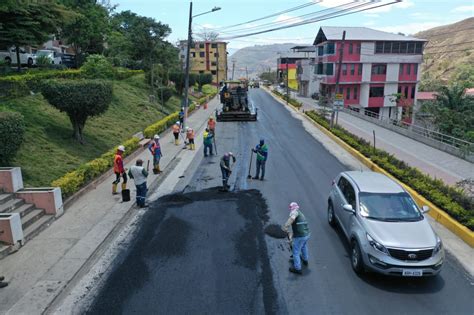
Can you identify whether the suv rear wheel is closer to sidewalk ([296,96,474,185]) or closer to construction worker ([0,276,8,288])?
construction worker ([0,276,8,288])

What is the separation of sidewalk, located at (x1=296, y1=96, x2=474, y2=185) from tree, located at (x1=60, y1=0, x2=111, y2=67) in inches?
1147

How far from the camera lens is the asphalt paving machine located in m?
34.8

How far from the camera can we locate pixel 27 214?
430 inches

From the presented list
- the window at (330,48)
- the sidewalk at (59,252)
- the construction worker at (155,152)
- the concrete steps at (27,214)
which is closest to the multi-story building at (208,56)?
the window at (330,48)

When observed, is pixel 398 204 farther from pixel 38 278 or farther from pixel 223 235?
pixel 38 278

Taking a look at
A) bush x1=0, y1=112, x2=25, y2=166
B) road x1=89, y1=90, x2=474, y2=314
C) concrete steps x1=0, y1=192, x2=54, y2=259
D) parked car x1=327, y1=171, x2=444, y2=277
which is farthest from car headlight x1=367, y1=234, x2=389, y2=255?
bush x1=0, y1=112, x2=25, y2=166

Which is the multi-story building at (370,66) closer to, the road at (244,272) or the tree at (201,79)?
the tree at (201,79)

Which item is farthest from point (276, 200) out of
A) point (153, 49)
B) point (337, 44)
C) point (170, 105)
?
point (337, 44)

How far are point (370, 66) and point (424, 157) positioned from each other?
125ft

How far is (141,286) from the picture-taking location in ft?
26.4

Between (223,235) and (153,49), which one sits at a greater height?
(153,49)

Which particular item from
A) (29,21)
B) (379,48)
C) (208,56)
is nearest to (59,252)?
(29,21)

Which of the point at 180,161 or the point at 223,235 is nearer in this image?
the point at 223,235

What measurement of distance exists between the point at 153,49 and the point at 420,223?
35.7 m
